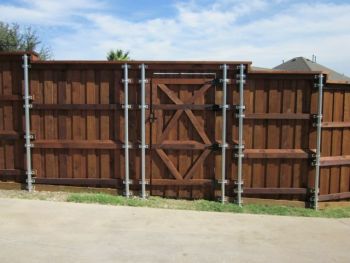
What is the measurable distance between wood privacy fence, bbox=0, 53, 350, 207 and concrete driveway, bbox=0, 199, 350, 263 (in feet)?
2.95

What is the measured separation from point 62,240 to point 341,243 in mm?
3756

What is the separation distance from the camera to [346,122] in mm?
8164

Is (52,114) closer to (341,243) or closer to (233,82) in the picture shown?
(233,82)

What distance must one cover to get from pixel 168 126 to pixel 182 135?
31cm

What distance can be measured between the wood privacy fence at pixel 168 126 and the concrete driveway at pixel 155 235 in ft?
2.95

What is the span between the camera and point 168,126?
25.7 feet

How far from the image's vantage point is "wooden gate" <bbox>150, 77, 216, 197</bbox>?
775cm

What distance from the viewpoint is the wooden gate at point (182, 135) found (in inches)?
305

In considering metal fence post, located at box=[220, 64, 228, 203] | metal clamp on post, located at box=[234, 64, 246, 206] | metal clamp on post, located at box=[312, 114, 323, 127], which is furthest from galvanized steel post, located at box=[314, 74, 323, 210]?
metal fence post, located at box=[220, 64, 228, 203]

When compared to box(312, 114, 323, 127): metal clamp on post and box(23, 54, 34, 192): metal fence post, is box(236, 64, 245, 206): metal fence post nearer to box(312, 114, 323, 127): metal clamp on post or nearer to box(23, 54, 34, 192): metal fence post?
box(312, 114, 323, 127): metal clamp on post

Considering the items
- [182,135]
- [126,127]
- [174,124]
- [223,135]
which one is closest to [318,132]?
[223,135]

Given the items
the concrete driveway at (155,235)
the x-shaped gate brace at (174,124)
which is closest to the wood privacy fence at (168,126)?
the x-shaped gate brace at (174,124)

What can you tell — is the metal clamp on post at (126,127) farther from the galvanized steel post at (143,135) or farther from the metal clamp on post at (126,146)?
the galvanized steel post at (143,135)

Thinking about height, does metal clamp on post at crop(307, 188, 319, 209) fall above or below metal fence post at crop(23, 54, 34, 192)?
below
